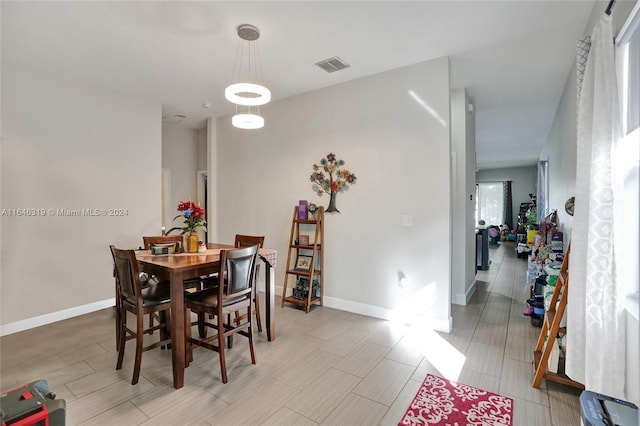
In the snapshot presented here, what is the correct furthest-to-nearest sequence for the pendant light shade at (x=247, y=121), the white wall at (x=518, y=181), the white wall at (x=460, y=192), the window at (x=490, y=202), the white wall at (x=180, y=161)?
1. the window at (x=490, y=202)
2. the white wall at (x=518, y=181)
3. the white wall at (x=180, y=161)
4. the white wall at (x=460, y=192)
5. the pendant light shade at (x=247, y=121)

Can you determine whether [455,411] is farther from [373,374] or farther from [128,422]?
[128,422]

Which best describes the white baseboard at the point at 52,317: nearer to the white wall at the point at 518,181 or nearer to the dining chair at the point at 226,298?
the dining chair at the point at 226,298

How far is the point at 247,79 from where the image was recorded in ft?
12.2

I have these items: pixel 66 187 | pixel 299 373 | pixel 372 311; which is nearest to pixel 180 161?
pixel 66 187

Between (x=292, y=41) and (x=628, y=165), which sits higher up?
(x=292, y=41)

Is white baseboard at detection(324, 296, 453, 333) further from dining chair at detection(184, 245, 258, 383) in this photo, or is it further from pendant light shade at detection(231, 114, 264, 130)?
pendant light shade at detection(231, 114, 264, 130)

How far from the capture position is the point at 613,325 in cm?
165

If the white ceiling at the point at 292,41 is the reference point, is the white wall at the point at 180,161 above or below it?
below

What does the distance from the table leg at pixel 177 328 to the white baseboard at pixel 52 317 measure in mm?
2431

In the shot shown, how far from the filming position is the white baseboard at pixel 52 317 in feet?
10.9

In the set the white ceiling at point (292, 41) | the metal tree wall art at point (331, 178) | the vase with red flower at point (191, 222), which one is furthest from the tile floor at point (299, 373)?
the white ceiling at point (292, 41)

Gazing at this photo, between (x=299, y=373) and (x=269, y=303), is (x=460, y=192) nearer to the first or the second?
(x=269, y=303)

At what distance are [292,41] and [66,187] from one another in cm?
321

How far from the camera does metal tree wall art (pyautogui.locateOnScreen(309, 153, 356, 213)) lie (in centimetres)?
395
